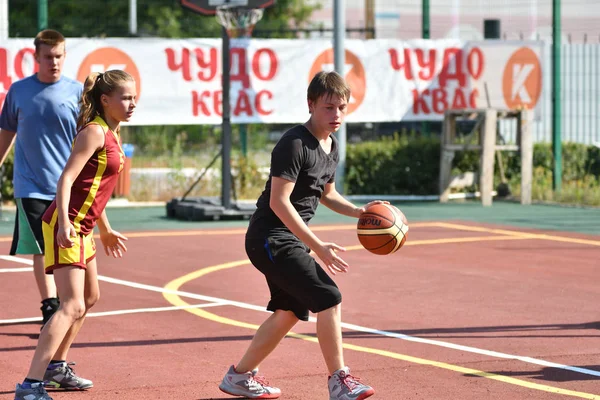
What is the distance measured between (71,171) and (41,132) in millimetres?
2510

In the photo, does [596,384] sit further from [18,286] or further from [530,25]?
[530,25]

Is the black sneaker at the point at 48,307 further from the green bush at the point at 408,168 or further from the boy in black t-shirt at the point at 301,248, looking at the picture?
the green bush at the point at 408,168

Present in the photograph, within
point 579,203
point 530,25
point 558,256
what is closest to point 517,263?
point 558,256

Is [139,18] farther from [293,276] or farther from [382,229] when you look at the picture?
[293,276]

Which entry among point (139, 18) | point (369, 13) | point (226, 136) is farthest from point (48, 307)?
point (139, 18)

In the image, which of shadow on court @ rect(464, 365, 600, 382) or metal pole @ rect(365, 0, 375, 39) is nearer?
shadow on court @ rect(464, 365, 600, 382)

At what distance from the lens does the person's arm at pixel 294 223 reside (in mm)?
6020

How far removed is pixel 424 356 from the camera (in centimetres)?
763

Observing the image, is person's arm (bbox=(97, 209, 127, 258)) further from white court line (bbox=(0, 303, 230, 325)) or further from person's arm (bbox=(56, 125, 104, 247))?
white court line (bbox=(0, 303, 230, 325))

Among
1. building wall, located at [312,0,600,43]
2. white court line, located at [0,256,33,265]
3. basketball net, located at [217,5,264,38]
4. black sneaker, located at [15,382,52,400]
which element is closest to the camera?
black sneaker, located at [15,382,52,400]

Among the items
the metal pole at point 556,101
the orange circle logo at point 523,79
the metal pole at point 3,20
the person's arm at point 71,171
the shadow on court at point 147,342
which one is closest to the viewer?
the person's arm at point 71,171

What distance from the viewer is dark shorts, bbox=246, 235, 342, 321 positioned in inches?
243

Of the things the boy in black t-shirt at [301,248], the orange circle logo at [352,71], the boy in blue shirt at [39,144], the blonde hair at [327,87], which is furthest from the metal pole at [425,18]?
the blonde hair at [327,87]

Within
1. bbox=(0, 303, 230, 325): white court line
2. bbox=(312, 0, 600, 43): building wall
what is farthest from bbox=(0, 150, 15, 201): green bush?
bbox=(312, 0, 600, 43): building wall
